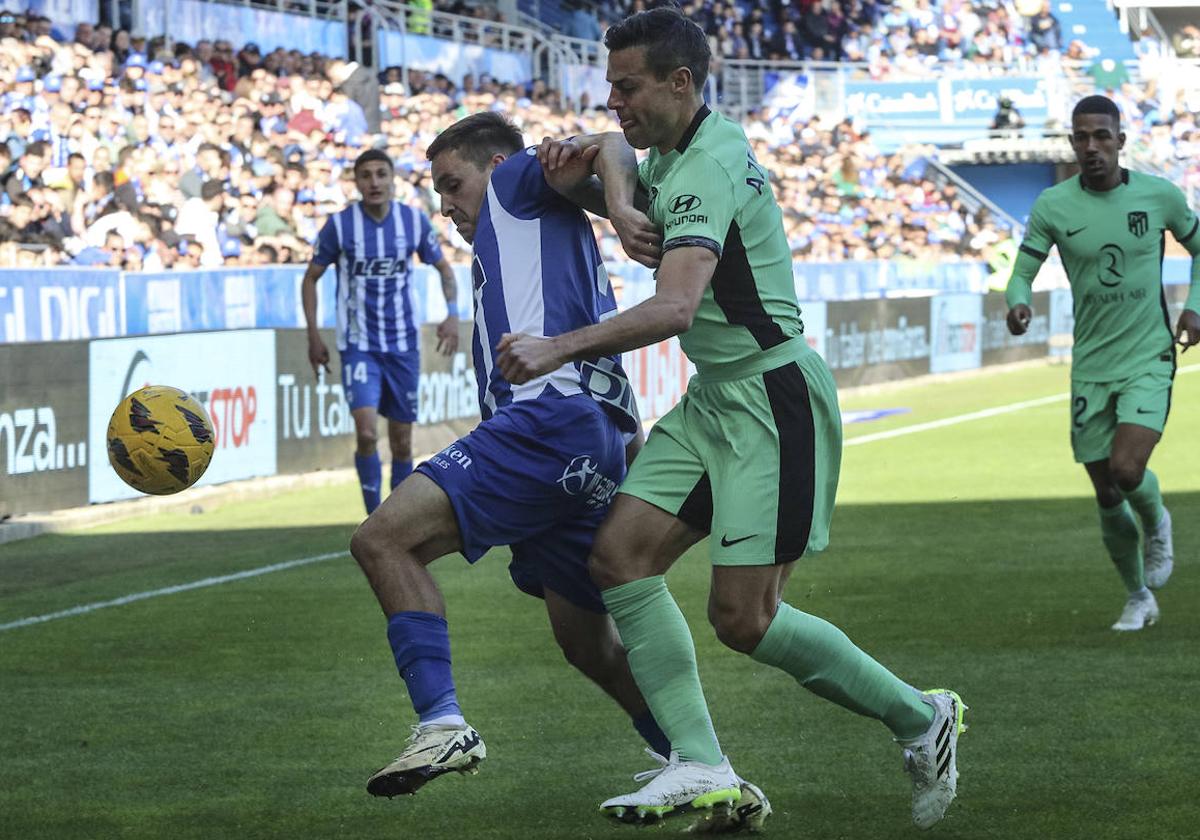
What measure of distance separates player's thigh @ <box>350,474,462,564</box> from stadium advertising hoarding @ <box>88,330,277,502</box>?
776 cm

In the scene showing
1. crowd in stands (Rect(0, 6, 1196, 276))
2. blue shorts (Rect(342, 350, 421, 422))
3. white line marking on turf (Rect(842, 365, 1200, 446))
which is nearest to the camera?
blue shorts (Rect(342, 350, 421, 422))

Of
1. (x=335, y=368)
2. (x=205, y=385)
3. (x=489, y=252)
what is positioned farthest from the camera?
(x=335, y=368)

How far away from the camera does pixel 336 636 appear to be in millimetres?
8727

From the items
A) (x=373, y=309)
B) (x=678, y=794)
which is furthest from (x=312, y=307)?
(x=678, y=794)

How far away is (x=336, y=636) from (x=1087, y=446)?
11.8 feet

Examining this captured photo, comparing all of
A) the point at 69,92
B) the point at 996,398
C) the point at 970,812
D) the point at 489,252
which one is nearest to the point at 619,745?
the point at 970,812

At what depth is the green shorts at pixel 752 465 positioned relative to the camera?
5.00 m

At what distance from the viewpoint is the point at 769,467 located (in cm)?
503

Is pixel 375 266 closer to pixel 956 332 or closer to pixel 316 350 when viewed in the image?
pixel 316 350

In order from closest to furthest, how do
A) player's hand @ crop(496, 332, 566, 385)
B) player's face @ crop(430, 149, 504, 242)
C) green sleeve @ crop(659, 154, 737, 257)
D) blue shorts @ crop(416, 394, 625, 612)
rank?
player's hand @ crop(496, 332, 566, 385) < green sleeve @ crop(659, 154, 737, 257) < blue shorts @ crop(416, 394, 625, 612) < player's face @ crop(430, 149, 504, 242)

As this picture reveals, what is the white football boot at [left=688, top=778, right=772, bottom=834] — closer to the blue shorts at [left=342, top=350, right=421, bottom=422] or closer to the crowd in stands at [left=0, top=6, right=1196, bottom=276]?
the blue shorts at [left=342, top=350, right=421, bottom=422]

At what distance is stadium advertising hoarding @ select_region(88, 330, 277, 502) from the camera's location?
514 inches

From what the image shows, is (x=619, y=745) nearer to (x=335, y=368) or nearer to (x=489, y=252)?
(x=489, y=252)

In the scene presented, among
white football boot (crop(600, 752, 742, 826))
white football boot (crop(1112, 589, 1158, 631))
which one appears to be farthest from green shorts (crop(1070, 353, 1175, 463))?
white football boot (crop(600, 752, 742, 826))
